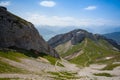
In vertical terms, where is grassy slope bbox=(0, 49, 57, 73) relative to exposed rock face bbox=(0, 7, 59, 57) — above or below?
below

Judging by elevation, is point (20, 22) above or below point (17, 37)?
above

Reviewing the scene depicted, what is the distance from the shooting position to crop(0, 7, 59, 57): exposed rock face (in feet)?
459

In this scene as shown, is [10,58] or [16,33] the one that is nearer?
[10,58]

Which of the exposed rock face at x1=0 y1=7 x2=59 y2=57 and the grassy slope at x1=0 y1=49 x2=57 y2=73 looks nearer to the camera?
the grassy slope at x1=0 y1=49 x2=57 y2=73

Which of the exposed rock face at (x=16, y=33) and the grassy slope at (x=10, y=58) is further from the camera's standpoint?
the exposed rock face at (x=16, y=33)

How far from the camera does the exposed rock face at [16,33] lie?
459 feet

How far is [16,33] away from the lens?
146250 millimetres

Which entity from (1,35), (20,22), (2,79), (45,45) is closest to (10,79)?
(2,79)

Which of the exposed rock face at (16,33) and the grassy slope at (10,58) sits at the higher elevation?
the exposed rock face at (16,33)

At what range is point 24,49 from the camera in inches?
5822

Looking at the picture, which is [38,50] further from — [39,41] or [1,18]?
[1,18]

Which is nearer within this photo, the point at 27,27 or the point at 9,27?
the point at 9,27

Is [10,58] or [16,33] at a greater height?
[16,33]

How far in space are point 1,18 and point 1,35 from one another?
40.4 ft
